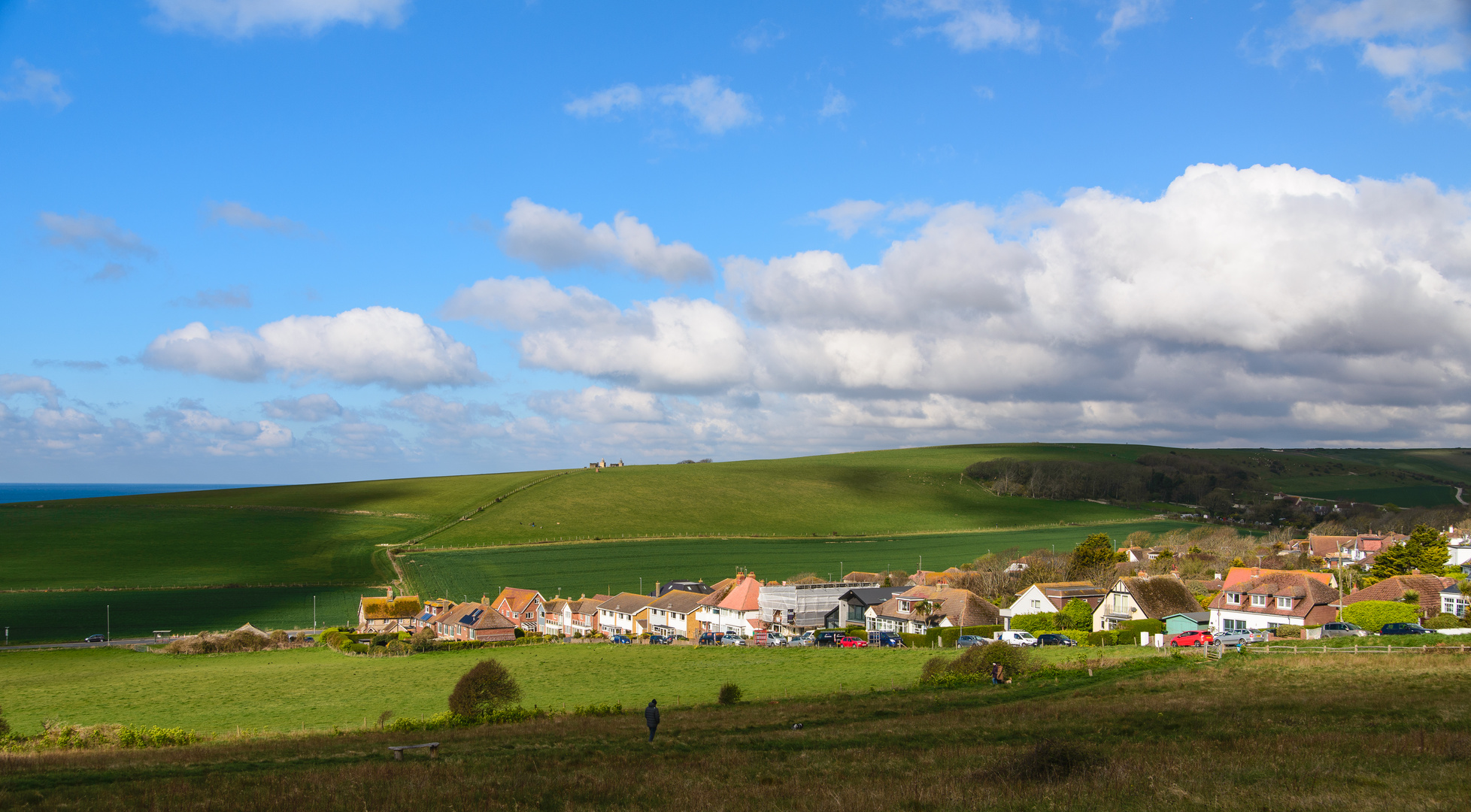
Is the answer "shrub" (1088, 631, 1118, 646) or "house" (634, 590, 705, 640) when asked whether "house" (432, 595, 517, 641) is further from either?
"shrub" (1088, 631, 1118, 646)

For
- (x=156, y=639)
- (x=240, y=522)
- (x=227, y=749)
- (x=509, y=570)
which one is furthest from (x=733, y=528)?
(x=227, y=749)

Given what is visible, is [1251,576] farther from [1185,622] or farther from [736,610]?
[736,610]

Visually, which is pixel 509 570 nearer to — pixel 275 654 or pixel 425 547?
pixel 425 547

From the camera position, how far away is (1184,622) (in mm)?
63875

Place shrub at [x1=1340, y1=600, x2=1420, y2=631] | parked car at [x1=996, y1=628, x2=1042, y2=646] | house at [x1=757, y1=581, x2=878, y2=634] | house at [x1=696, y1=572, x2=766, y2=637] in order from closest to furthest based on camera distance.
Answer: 1. shrub at [x1=1340, y1=600, x2=1420, y2=631]
2. parked car at [x1=996, y1=628, x2=1042, y2=646]
3. house at [x1=757, y1=581, x2=878, y2=634]
4. house at [x1=696, y1=572, x2=766, y2=637]

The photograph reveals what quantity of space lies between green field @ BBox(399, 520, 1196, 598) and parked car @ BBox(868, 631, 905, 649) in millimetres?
37112

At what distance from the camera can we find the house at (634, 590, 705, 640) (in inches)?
3371

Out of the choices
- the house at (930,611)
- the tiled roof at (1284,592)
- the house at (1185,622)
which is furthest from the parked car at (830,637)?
the tiled roof at (1284,592)

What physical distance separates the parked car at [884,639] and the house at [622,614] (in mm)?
27657

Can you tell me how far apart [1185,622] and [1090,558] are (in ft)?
88.4

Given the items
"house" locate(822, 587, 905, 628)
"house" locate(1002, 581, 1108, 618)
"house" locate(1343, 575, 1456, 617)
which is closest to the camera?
"house" locate(1343, 575, 1456, 617)

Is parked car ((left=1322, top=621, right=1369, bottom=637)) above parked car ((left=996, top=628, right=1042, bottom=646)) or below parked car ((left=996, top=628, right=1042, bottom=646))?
above

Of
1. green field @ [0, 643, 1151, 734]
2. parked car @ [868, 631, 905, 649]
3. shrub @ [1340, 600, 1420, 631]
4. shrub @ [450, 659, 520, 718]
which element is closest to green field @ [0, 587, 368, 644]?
green field @ [0, 643, 1151, 734]

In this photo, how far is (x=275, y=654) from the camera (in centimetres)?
6825
